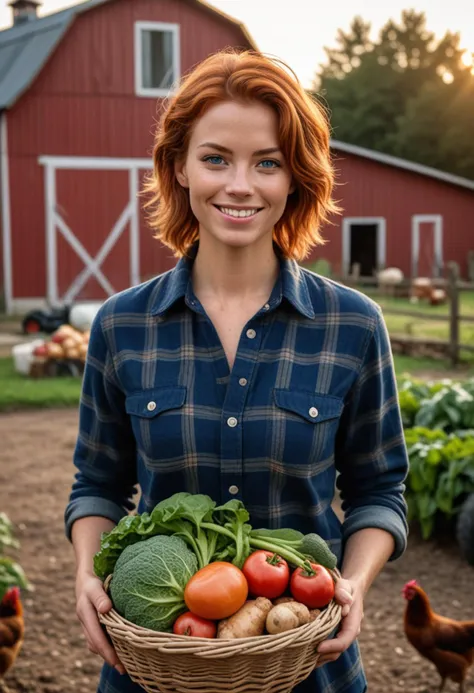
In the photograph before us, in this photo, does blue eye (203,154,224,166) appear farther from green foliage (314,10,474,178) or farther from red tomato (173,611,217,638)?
green foliage (314,10,474,178)

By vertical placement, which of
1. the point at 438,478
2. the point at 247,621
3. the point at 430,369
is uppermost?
the point at 247,621

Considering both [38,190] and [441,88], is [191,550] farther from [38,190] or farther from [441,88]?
[441,88]

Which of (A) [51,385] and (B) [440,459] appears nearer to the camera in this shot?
(B) [440,459]

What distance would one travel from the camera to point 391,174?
81.3 ft

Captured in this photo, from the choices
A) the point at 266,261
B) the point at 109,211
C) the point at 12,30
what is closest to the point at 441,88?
the point at 12,30

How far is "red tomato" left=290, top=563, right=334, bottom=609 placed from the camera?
193 cm

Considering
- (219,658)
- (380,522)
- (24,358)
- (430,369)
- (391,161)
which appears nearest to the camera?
(219,658)

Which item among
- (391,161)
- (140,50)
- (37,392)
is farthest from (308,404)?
(391,161)

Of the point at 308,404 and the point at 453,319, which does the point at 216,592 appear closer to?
the point at 308,404

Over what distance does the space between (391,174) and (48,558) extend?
67.6 ft

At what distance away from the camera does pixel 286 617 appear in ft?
6.08

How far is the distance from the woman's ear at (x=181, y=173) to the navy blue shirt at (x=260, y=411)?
0.21m

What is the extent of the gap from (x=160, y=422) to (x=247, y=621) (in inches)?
21.7

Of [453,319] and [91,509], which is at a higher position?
[91,509]
